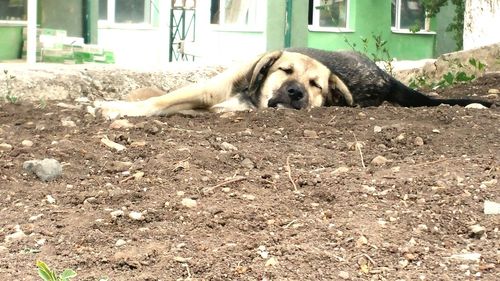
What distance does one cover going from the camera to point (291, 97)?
702 cm

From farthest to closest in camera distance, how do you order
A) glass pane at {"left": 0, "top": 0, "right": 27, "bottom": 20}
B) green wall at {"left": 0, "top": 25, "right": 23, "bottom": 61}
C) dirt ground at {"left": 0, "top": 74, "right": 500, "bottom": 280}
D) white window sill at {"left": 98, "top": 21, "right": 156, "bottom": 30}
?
1. white window sill at {"left": 98, "top": 21, "right": 156, "bottom": 30}
2. glass pane at {"left": 0, "top": 0, "right": 27, "bottom": 20}
3. green wall at {"left": 0, "top": 25, "right": 23, "bottom": 61}
4. dirt ground at {"left": 0, "top": 74, "right": 500, "bottom": 280}

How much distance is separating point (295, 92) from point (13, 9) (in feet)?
30.2

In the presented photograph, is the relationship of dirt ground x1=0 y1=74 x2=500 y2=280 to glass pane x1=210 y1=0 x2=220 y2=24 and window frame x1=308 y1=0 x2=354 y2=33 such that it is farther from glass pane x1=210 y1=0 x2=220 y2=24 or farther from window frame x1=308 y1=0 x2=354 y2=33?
window frame x1=308 y1=0 x2=354 y2=33

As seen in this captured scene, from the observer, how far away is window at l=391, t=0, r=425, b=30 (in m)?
25.1

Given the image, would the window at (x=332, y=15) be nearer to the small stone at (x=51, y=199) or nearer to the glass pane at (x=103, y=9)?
the glass pane at (x=103, y=9)

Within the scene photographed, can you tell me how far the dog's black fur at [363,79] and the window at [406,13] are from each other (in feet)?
58.2

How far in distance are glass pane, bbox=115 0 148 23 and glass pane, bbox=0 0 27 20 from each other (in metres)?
3.73

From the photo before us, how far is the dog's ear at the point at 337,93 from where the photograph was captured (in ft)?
23.8

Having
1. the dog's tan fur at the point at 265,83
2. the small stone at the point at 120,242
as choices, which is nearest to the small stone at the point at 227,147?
the small stone at the point at 120,242

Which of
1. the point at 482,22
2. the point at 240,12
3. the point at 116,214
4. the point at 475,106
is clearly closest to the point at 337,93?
the point at 475,106

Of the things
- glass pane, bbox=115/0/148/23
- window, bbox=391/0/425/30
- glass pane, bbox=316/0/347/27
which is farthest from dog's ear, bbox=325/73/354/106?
window, bbox=391/0/425/30

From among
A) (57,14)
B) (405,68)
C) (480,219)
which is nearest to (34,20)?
(57,14)

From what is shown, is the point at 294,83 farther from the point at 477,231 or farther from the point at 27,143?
the point at 477,231

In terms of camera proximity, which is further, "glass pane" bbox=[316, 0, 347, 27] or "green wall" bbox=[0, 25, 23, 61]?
"glass pane" bbox=[316, 0, 347, 27]
